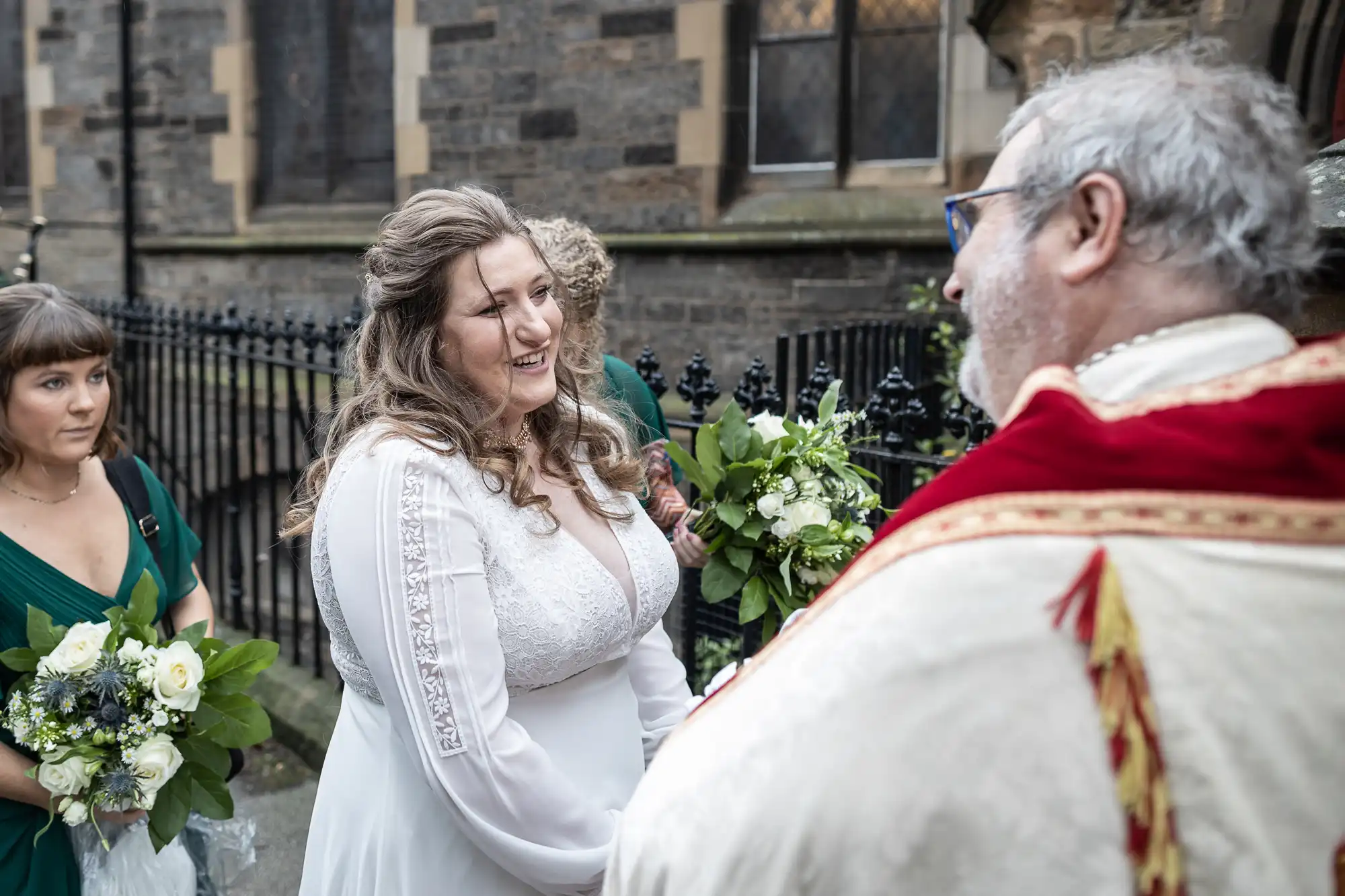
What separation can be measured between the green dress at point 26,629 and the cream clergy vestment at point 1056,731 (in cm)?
201

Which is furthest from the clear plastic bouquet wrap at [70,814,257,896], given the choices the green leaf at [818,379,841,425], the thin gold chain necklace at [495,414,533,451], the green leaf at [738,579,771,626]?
the green leaf at [818,379,841,425]

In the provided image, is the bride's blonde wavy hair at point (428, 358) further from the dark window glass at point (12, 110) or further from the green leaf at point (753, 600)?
the dark window glass at point (12, 110)

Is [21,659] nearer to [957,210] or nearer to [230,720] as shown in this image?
[230,720]

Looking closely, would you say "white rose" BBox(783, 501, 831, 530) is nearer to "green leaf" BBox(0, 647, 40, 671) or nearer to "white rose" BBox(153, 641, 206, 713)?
"white rose" BBox(153, 641, 206, 713)

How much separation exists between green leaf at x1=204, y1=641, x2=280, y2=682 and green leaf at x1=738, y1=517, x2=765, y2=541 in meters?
1.03

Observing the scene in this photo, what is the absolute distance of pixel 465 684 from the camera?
1.76m

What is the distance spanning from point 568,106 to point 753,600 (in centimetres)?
674

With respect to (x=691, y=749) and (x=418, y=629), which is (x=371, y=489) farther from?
(x=691, y=749)

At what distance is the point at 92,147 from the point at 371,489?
11.0 m

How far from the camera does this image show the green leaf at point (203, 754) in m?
2.49

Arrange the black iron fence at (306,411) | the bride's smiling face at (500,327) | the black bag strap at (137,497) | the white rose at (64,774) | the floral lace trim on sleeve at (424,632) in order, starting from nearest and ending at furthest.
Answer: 1. the floral lace trim on sleeve at (424,632)
2. the bride's smiling face at (500,327)
3. the white rose at (64,774)
4. the black bag strap at (137,497)
5. the black iron fence at (306,411)

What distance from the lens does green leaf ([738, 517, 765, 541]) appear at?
2357mm

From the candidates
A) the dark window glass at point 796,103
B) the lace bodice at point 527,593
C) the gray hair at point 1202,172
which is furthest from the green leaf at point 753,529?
the dark window glass at point 796,103

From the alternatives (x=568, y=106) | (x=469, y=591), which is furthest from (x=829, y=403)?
(x=568, y=106)
